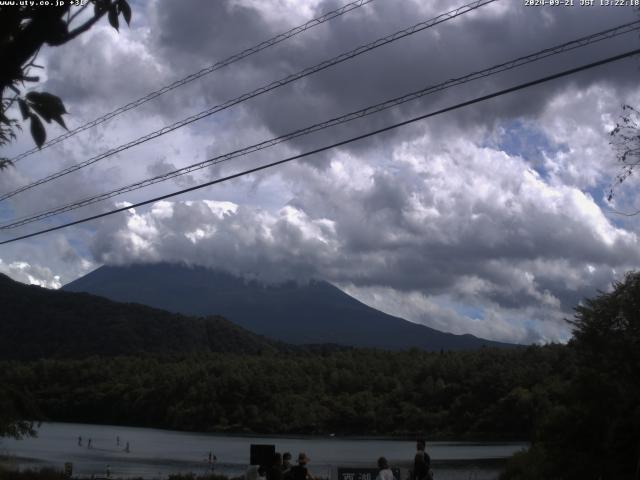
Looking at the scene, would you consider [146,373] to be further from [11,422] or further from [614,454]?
[614,454]

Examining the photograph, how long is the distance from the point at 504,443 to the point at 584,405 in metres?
75.0

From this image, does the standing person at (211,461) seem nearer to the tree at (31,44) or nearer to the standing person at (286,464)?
the standing person at (286,464)

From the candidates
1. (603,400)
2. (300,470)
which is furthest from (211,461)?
(300,470)

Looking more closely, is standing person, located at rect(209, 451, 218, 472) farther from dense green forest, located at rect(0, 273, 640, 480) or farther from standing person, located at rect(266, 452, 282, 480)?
standing person, located at rect(266, 452, 282, 480)

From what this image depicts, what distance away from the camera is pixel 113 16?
4.09m

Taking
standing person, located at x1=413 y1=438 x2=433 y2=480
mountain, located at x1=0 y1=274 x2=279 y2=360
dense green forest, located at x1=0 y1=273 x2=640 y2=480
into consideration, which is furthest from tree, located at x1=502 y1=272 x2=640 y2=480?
mountain, located at x1=0 y1=274 x2=279 y2=360

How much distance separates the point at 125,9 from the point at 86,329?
171 m

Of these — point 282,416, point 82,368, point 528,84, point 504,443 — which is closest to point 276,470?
point 528,84

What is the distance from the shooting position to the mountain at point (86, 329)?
155 metres

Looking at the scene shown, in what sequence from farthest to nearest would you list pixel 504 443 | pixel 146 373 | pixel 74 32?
pixel 146 373 → pixel 504 443 → pixel 74 32

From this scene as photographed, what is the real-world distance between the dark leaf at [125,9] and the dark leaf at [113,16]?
30mm

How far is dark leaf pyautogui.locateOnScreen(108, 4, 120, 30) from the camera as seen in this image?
13.3 ft

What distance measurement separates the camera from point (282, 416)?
117 metres

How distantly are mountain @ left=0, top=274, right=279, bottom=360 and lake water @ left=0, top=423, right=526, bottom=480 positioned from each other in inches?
1428
